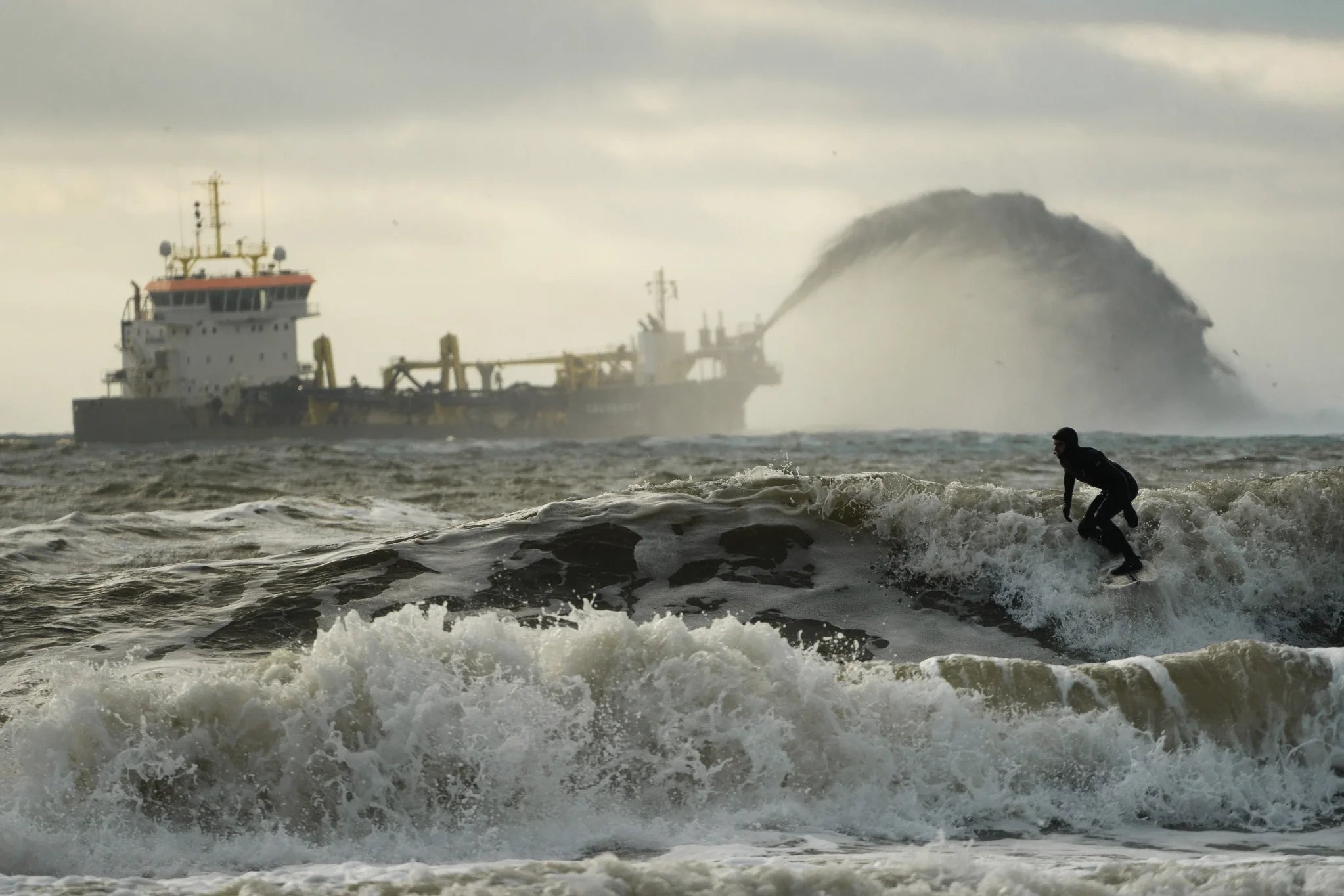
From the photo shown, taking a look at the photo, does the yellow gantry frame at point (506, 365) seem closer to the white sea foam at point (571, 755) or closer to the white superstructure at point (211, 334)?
the white superstructure at point (211, 334)

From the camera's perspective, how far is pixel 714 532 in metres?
12.3

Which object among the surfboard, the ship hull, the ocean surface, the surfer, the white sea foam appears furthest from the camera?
the ship hull

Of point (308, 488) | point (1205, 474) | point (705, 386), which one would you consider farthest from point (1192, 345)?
point (308, 488)

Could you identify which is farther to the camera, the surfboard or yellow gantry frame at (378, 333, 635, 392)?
yellow gantry frame at (378, 333, 635, 392)

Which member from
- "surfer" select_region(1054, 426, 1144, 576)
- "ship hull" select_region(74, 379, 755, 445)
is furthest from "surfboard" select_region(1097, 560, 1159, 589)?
"ship hull" select_region(74, 379, 755, 445)

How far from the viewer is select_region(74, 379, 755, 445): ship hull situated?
72.0 meters

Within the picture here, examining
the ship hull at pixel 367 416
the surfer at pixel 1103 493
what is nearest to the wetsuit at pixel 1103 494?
the surfer at pixel 1103 493

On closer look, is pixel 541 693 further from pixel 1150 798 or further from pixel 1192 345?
pixel 1192 345

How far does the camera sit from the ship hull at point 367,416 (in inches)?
Answer: 2835

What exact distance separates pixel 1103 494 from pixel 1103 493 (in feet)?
0.27

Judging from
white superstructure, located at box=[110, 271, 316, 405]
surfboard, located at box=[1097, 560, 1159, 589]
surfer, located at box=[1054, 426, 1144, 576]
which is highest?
white superstructure, located at box=[110, 271, 316, 405]

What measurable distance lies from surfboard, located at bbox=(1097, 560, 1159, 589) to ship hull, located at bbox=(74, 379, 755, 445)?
64.5 m

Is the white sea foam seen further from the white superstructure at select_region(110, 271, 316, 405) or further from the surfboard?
the white superstructure at select_region(110, 271, 316, 405)

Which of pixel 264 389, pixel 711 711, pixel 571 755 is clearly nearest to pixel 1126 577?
pixel 711 711
